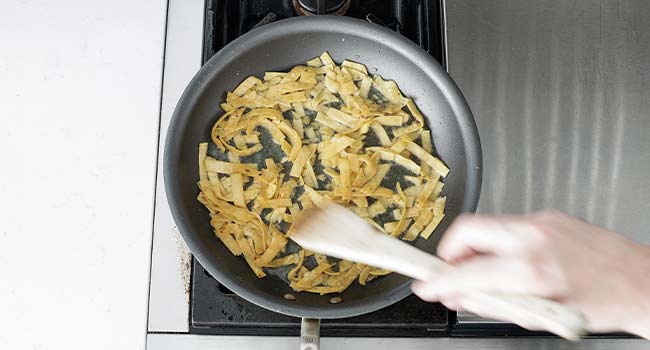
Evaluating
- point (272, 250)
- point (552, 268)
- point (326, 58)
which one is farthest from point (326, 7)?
point (552, 268)

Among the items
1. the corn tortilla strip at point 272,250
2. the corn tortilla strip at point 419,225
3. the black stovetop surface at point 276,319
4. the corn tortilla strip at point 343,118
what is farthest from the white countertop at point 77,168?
the corn tortilla strip at point 419,225

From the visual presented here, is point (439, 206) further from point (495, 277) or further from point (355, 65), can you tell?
point (495, 277)

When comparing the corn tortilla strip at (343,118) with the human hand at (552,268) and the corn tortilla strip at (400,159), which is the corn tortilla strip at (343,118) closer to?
the corn tortilla strip at (400,159)

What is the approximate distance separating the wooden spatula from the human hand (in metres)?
0.01

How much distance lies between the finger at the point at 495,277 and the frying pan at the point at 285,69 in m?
0.28

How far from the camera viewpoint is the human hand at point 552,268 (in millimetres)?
748

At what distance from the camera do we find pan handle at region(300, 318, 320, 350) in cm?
104

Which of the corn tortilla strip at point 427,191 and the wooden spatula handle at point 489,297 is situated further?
the corn tortilla strip at point 427,191

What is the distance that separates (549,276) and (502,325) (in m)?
0.44

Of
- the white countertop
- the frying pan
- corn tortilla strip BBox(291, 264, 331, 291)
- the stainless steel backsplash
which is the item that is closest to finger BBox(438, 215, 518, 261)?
the frying pan

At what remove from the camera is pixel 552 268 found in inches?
30.0

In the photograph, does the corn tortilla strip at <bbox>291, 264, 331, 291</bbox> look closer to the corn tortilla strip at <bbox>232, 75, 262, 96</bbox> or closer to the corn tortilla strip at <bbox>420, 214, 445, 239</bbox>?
the corn tortilla strip at <bbox>420, 214, 445, 239</bbox>

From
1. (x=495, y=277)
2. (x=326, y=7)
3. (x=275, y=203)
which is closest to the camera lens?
(x=495, y=277)

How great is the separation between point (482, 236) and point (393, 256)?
4.3 inches
